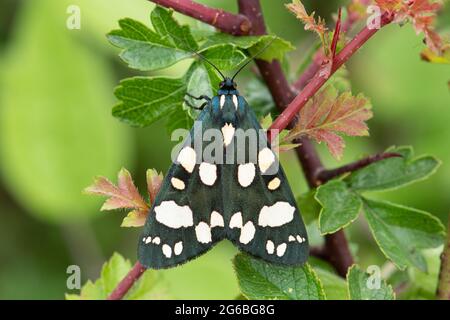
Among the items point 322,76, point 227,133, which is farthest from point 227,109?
point 322,76

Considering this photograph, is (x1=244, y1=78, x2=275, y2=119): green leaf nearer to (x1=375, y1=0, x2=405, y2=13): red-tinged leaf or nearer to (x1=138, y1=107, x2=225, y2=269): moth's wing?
(x1=138, y1=107, x2=225, y2=269): moth's wing

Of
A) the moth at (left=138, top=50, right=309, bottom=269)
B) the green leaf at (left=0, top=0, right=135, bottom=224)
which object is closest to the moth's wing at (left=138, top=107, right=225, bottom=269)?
the moth at (left=138, top=50, right=309, bottom=269)

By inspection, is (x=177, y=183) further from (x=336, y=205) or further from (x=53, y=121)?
(x=53, y=121)

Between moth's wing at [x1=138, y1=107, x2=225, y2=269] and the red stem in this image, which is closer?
the red stem

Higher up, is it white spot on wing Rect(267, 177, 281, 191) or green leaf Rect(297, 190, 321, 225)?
white spot on wing Rect(267, 177, 281, 191)
